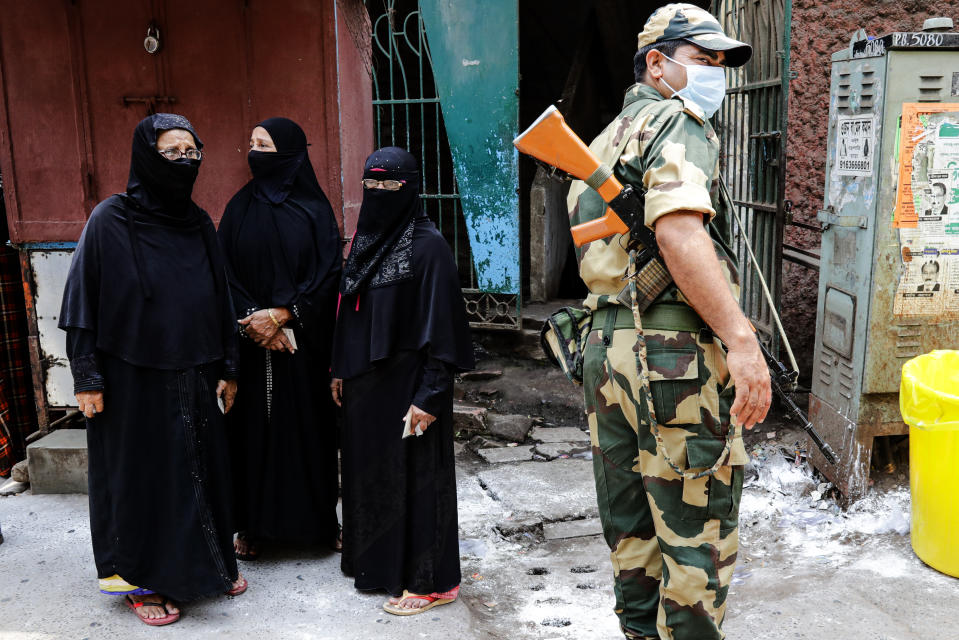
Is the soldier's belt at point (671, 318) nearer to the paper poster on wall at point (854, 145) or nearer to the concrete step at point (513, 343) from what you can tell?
the paper poster on wall at point (854, 145)

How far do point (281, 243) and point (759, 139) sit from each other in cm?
257

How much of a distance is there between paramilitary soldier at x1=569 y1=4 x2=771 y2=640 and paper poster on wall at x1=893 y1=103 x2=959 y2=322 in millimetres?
1546

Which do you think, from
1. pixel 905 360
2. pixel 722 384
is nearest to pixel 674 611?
pixel 722 384

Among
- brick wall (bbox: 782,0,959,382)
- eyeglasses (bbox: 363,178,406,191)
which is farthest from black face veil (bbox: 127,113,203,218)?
brick wall (bbox: 782,0,959,382)

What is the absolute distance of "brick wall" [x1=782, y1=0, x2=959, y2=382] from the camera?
4742 mm

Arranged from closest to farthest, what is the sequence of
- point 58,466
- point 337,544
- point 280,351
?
point 280,351, point 337,544, point 58,466

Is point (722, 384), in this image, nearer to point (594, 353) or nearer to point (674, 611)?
point (594, 353)

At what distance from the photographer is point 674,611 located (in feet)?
7.30

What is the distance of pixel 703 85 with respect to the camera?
7.48 ft

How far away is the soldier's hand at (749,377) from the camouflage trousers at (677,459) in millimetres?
123

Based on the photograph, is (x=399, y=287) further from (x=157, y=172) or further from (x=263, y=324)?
(x=157, y=172)

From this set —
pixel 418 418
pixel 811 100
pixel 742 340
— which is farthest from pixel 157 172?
pixel 811 100

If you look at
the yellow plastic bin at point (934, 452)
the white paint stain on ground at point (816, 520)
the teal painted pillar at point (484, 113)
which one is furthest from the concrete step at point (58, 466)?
the yellow plastic bin at point (934, 452)

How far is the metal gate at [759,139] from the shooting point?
13.7 feet
